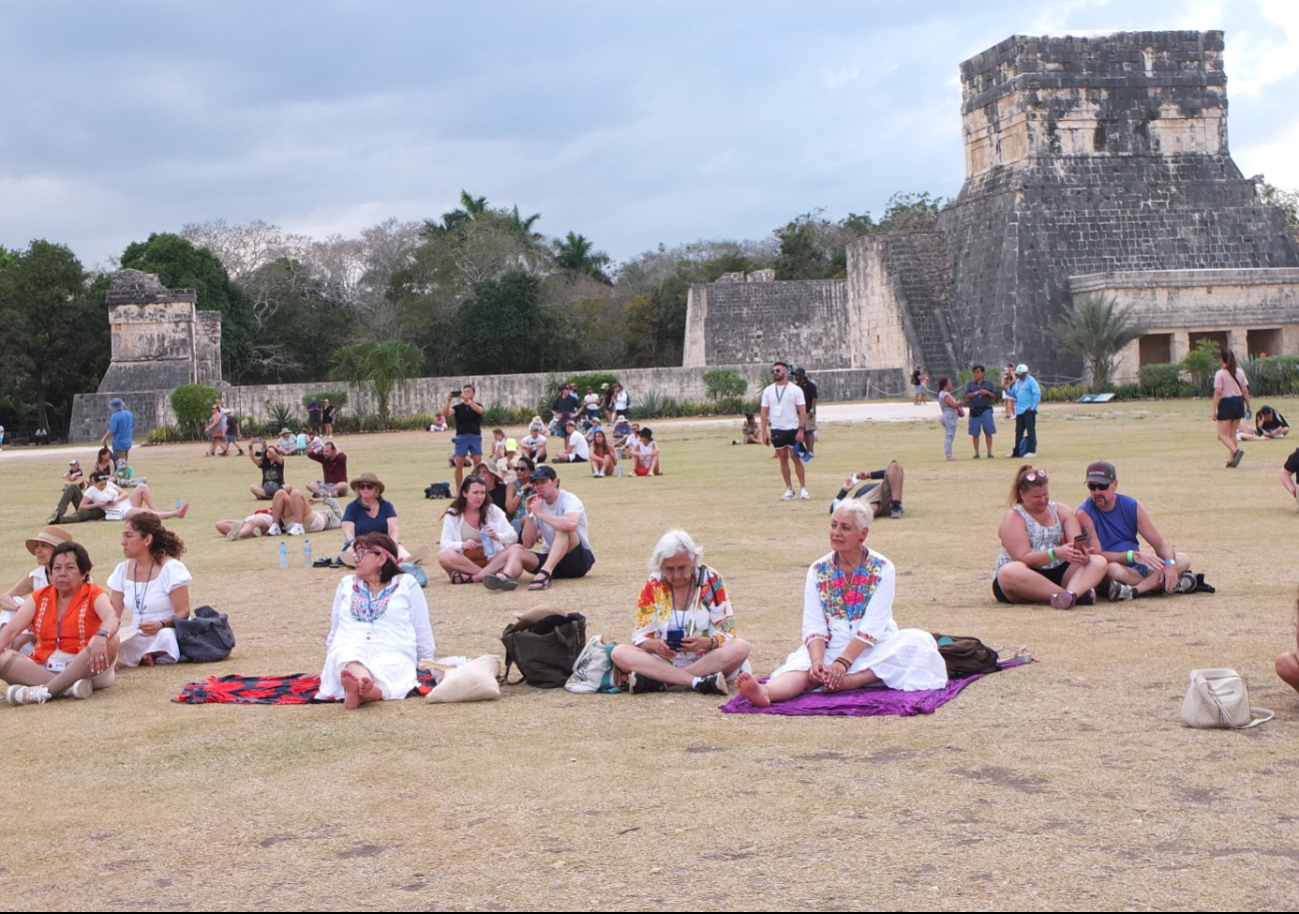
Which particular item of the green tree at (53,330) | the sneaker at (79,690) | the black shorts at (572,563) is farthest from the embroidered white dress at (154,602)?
the green tree at (53,330)

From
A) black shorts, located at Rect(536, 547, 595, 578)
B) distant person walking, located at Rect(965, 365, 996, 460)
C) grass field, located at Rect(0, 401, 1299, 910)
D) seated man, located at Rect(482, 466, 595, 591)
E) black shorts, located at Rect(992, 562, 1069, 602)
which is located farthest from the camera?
distant person walking, located at Rect(965, 365, 996, 460)

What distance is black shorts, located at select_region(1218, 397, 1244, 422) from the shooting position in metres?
15.2

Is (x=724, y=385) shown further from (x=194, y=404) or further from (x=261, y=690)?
(x=261, y=690)

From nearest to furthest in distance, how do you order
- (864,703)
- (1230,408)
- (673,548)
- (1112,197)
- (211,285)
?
(864,703)
(673,548)
(1230,408)
(1112,197)
(211,285)

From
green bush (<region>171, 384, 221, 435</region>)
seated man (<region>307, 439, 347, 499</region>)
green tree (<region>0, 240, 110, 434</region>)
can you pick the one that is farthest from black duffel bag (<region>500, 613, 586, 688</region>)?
green tree (<region>0, 240, 110, 434</region>)

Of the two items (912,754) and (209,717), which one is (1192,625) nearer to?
(912,754)

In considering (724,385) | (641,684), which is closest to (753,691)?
(641,684)

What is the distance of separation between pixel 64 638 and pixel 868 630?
12.4 ft

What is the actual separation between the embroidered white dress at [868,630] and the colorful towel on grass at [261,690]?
1.80 meters

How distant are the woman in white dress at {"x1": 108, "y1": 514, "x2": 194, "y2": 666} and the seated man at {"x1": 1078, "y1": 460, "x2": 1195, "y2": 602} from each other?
198 inches

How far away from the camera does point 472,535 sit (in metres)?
9.98

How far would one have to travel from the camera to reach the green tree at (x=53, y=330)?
4205 cm

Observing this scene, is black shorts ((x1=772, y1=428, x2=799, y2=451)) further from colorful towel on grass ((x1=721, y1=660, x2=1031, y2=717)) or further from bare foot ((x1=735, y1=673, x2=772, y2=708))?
bare foot ((x1=735, y1=673, x2=772, y2=708))

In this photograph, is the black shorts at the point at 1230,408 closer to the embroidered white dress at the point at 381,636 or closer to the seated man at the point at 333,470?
the seated man at the point at 333,470
